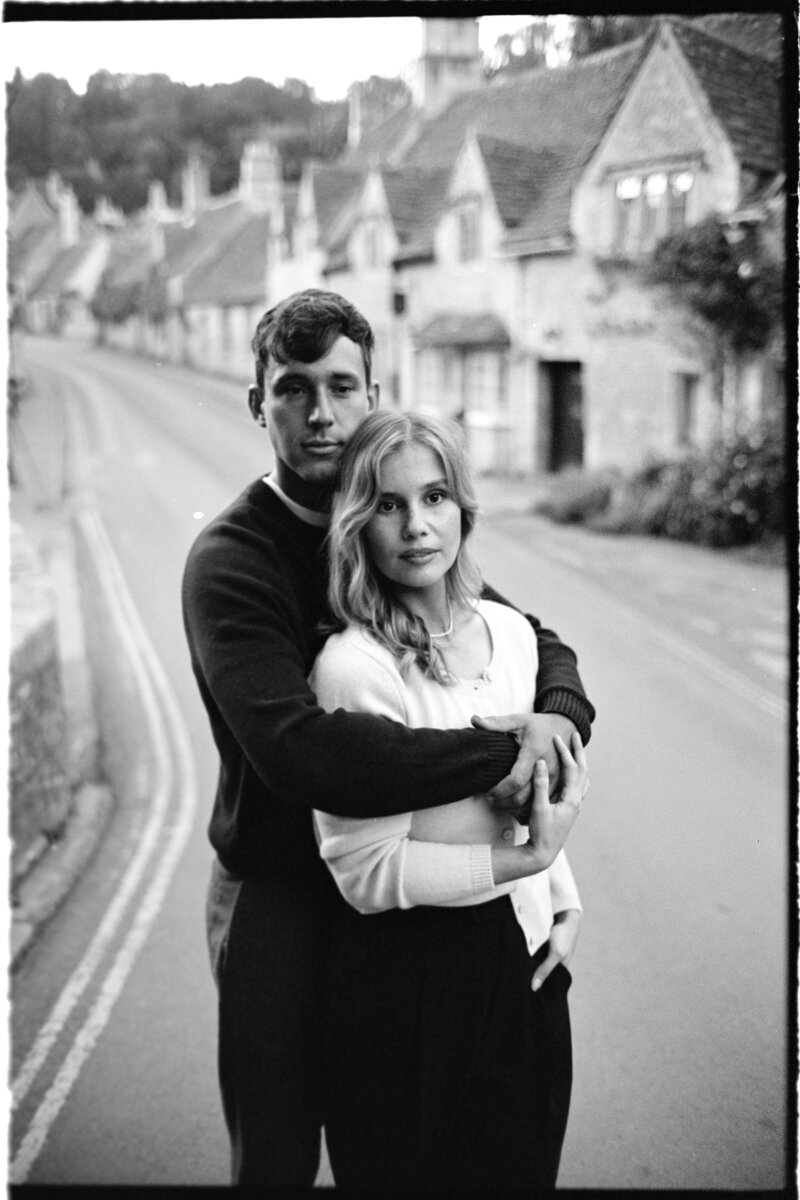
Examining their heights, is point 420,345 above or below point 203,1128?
above

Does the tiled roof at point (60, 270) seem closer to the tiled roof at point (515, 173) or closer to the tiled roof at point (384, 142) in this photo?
the tiled roof at point (384, 142)

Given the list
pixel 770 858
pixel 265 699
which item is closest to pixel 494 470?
pixel 770 858

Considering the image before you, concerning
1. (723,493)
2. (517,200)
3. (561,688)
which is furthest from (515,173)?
(723,493)

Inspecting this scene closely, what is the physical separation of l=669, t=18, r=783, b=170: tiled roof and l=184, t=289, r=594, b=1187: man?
4.84 ft

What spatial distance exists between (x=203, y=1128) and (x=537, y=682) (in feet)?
6.65

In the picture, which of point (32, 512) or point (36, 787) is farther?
point (36, 787)

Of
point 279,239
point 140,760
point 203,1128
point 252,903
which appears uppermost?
point 279,239

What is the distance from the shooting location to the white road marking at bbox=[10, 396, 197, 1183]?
3.39 m

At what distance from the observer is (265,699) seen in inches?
62.6

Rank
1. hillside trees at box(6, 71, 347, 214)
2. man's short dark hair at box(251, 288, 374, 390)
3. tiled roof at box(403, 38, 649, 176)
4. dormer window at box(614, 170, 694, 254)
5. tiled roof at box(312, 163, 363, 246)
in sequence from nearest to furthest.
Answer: man's short dark hair at box(251, 288, 374, 390)
hillside trees at box(6, 71, 347, 214)
tiled roof at box(403, 38, 649, 176)
tiled roof at box(312, 163, 363, 246)
dormer window at box(614, 170, 694, 254)

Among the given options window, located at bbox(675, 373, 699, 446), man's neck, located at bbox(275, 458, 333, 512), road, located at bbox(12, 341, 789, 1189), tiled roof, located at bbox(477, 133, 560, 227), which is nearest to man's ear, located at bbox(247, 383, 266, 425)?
man's neck, located at bbox(275, 458, 333, 512)

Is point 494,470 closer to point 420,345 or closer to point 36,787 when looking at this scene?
point 420,345

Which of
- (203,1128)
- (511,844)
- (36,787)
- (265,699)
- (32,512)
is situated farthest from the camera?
(36,787)

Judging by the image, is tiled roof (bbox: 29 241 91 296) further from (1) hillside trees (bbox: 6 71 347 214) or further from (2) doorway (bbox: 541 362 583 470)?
(2) doorway (bbox: 541 362 583 470)
